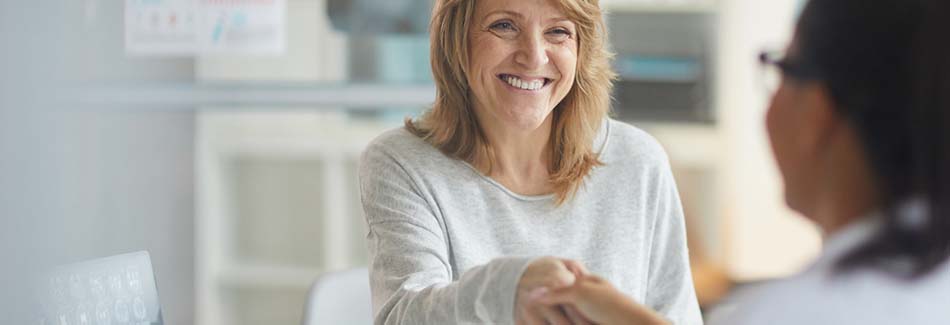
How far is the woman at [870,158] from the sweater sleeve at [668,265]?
757mm

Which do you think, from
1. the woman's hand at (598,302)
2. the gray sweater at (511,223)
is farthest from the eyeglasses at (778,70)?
the gray sweater at (511,223)

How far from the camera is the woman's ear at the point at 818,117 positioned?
0.80m

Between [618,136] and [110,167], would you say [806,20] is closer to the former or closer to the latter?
[618,136]

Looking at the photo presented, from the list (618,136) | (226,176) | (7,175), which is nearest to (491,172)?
(618,136)

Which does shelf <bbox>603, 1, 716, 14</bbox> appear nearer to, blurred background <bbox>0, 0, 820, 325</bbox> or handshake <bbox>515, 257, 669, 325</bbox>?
blurred background <bbox>0, 0, 820, 325</bbox>

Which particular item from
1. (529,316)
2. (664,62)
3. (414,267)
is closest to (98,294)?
(414,267)

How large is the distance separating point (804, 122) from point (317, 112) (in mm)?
2331

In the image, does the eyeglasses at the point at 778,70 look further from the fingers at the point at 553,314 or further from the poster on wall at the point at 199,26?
the poster on wall at the point at 199,26

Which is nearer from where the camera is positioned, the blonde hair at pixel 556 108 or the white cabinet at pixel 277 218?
the blonde hair at pixel 556 108

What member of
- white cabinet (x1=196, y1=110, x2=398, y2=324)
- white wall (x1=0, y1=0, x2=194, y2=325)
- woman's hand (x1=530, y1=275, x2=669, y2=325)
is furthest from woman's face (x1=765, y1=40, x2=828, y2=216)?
white cabinet (x1=196, y1=110, x2=398, y2=324)

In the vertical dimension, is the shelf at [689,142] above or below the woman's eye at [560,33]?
below

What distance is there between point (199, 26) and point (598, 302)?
1875 millimetres

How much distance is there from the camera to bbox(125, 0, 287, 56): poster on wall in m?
2.72

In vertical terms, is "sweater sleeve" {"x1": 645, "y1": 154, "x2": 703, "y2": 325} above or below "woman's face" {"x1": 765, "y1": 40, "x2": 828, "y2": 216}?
below
